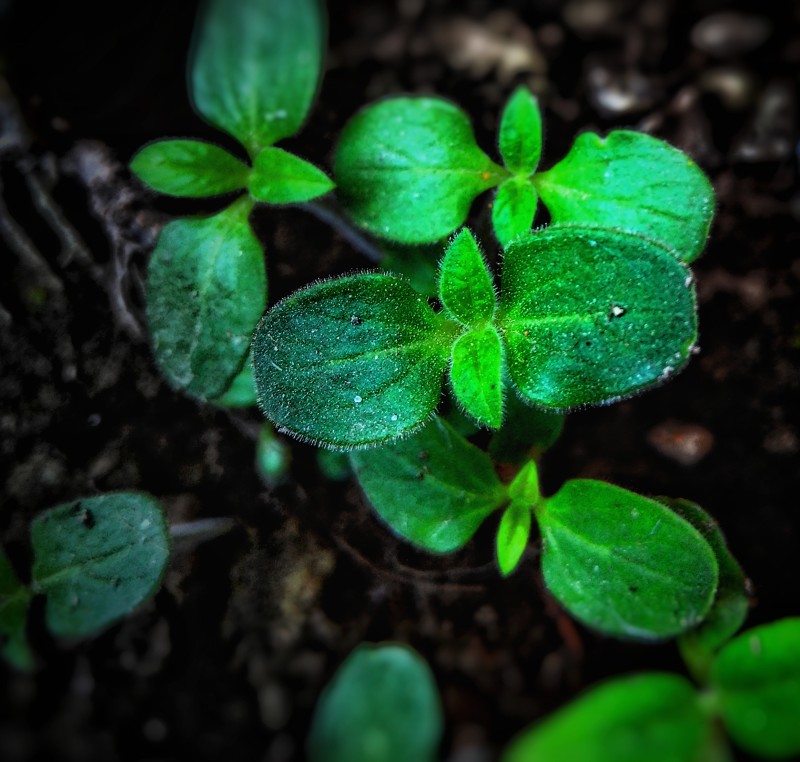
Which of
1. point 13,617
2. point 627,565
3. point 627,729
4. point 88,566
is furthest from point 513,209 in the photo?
point 13,617

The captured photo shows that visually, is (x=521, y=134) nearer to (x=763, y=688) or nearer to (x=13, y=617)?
(x=763, y=688)

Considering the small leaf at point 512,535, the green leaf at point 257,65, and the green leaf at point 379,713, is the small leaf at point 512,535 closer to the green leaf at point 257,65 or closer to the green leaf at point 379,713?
the green leaf at point 379,713

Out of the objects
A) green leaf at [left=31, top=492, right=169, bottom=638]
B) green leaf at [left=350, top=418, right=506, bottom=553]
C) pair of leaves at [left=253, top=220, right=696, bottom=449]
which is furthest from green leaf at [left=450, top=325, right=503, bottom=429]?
green leaf at [left=31, top=492, right=169, bottom=638]

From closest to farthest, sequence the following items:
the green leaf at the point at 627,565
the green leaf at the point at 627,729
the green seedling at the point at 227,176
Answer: the green leaf at the point at 627,729, the green leaf at the point at 627,565, the green seedling at the point at 227,176

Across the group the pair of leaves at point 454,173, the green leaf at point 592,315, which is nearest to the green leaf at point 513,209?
Result: the pair of leaves at point 454,173

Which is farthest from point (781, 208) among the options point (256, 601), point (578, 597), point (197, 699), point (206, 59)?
point (197, 699)
